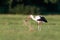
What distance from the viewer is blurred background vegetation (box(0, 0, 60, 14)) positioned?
4094cm

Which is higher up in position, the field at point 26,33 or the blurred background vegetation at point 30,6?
the field at point 26,33

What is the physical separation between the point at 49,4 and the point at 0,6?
7.13 metres

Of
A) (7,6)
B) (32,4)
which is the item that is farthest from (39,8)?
(7,6)

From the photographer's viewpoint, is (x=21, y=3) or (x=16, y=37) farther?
(x=21, y=3)

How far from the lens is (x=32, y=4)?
43156mm

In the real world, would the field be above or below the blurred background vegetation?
above

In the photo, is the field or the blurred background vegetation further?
the blurred background vegetation

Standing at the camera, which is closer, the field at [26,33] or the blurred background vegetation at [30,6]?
the field at [26,33]

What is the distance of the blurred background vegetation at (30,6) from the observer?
134 feet

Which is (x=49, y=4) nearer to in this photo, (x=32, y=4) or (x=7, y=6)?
(x=32, y=4)

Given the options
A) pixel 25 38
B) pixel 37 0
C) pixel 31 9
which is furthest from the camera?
pixel 37 0

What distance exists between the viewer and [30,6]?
138 ft

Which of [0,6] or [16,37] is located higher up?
[16,37]

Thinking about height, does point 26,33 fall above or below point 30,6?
above
